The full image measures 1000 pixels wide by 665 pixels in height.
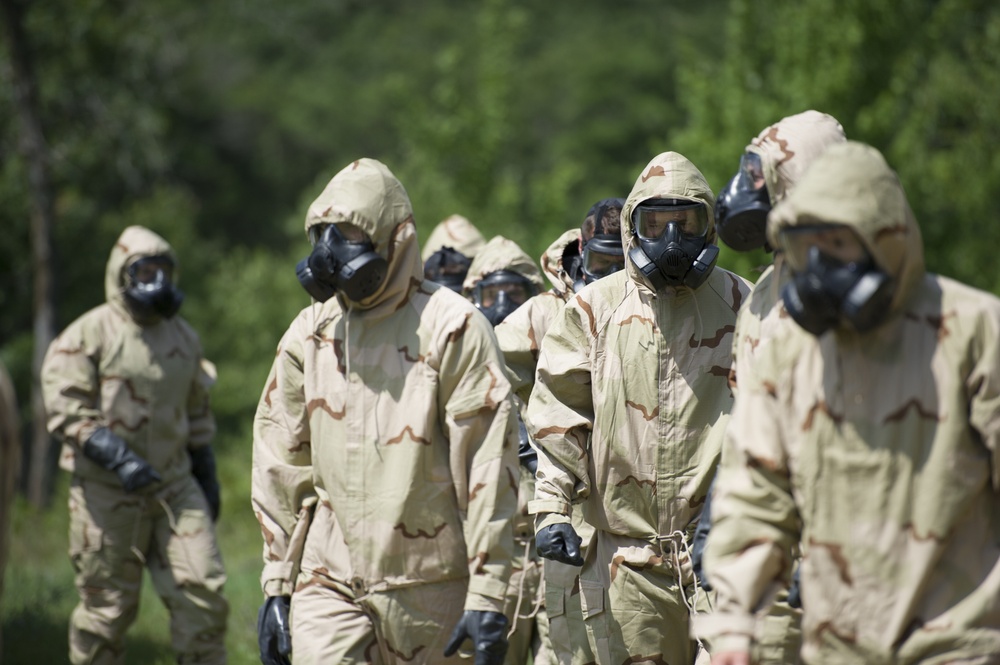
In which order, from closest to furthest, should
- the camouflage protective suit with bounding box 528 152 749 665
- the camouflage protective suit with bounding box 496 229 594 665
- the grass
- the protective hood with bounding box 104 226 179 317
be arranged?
the camouflage protective suit with bounding box 528 152 749 665 < the camouflage protective suit with bounding box 496 229 594 665 < the protective hood with bounding box 104 226 179 317 < the grass

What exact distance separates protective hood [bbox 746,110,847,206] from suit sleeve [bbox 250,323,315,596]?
197 centimetres

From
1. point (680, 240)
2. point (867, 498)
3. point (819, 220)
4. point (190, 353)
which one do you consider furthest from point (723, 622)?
point (190, 353)

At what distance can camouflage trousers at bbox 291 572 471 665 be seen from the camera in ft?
17.2

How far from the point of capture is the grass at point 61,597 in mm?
10445

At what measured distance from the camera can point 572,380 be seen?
5965 mm

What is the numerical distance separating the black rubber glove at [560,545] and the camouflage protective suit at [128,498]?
4043mm

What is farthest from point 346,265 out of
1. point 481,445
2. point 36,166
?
point 36,166

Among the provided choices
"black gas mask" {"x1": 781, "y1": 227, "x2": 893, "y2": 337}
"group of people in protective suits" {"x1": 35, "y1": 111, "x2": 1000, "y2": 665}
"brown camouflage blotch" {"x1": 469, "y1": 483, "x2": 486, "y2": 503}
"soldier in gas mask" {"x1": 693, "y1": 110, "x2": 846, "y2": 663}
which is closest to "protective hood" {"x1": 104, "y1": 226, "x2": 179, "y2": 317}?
"group of people in protective suits" {"x1": 35, "y1": 111, "x2": 1000, "y2": 665}

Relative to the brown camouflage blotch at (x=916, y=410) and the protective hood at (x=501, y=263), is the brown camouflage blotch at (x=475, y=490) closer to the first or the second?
the brown camouflage blotch at (x=916, y=410)

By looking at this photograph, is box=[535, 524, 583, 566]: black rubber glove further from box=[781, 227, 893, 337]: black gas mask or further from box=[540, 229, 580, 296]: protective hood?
box=[540, 229, 580, 296]: protective hood

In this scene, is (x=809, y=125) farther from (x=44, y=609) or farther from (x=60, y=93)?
(x=60, y=93)

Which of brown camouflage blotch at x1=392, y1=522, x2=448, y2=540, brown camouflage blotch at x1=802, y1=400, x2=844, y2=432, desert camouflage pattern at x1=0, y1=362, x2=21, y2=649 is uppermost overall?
brown camouflage blotch at x1=802, y1=400, x2=844, y2=432

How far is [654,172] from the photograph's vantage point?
610 centimetres

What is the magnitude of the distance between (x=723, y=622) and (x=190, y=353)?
21.3ft
